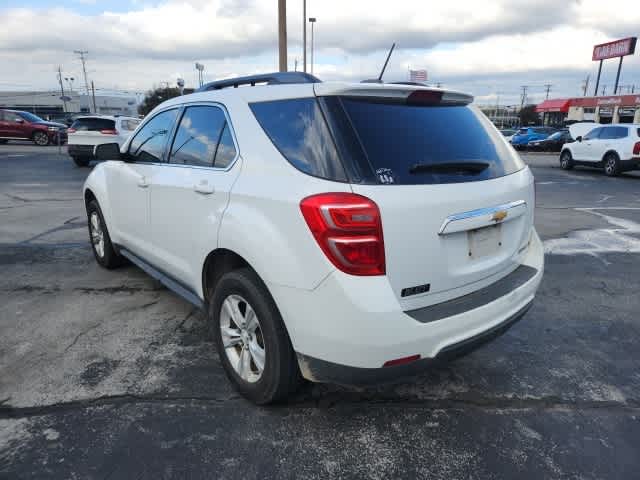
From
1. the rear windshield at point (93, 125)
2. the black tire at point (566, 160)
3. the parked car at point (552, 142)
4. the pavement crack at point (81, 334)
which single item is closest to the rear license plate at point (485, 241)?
the pavement crack at point (81, 334)

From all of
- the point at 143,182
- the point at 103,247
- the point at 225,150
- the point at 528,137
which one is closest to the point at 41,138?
the point at 103,247

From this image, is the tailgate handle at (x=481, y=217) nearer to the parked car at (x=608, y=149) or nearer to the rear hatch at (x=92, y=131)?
the rear hatch at (x=92, y=131)

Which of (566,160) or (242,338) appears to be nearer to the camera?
(242,338)

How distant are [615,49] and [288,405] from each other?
65.5 metres

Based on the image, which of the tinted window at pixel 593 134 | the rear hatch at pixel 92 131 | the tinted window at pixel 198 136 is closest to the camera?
the tinted window at pixel 198 136

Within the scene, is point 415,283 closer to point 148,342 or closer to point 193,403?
point 193,403

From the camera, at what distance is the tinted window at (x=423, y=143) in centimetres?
218

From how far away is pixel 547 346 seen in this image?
342 cm

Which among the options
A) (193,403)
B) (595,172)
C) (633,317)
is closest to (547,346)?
(633,317)

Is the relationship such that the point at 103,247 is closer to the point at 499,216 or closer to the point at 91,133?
the point at 499,216

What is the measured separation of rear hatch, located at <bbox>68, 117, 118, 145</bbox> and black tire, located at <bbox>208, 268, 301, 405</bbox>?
1417cm

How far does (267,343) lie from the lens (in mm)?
2332

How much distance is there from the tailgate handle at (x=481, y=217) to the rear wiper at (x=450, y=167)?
23 centimetres

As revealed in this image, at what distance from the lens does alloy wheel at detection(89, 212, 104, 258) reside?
4.84 metres
